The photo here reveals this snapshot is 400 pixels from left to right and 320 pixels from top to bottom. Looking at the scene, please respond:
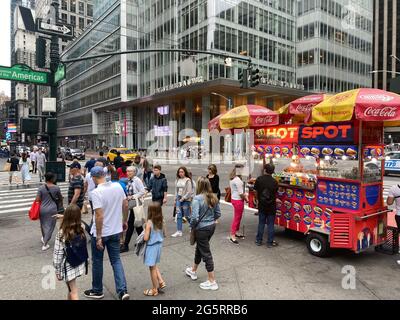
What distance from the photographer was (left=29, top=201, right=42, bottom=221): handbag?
21.6 ft

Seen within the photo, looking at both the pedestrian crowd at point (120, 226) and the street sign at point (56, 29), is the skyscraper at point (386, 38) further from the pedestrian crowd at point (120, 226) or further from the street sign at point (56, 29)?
the pedestrian crowd at point (120, 226)

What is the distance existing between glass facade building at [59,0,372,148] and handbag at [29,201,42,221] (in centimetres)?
3384

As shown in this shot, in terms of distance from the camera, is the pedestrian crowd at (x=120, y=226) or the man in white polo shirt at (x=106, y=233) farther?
the man in white polo shirt at (x=106, y=233)

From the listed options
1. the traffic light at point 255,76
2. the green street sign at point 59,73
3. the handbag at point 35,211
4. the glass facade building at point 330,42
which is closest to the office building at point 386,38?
the glass facade building at point 330,42

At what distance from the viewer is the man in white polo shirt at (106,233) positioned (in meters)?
4.55

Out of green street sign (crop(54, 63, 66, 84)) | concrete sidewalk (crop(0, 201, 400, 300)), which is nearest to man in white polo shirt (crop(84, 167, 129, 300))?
concrete sidewalk (crop(0, 201, 400, 300))

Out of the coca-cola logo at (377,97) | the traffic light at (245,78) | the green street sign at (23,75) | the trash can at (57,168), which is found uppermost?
the traffic light at (245,78)

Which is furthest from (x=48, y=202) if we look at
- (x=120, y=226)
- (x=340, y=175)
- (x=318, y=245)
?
(x=340, y=175)

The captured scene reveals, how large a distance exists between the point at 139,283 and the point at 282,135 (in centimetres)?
512

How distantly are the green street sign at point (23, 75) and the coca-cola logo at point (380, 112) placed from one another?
10837 millimetres

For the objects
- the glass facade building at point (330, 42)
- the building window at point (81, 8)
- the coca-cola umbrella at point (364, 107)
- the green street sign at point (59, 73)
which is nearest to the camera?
the coca-cola umbrella at point (364, 107)

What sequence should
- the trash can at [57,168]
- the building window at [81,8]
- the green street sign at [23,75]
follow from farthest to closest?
1. the building window at [81,8]
2. the trash can at [57,168]
3. the green street sign at [23,75]

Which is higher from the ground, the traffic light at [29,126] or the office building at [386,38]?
the office building at [386,38]
